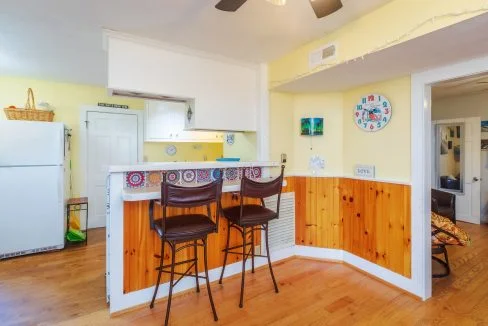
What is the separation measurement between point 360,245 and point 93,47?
3282 mm

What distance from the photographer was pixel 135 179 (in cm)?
213

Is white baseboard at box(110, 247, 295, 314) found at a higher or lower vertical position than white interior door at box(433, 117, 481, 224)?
lower

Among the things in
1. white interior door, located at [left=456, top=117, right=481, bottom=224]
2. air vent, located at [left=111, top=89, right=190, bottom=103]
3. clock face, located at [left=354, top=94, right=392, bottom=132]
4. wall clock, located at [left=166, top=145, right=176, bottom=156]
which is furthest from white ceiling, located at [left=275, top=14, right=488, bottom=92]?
white interior door, located at [left=456, top=117, right=481, bottom=224]

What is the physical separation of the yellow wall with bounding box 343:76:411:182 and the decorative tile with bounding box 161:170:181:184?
70.0 inches

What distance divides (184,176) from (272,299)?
4.23ft

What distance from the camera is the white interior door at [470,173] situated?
4363 millimetres

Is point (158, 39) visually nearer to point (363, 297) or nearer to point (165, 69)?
point (165, 69)

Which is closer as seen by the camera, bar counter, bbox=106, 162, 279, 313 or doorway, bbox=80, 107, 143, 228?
bar counter, bbox=106, 162, 279, 313

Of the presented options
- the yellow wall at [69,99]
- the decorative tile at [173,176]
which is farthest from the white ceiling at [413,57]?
the yellow wall at [69,99]

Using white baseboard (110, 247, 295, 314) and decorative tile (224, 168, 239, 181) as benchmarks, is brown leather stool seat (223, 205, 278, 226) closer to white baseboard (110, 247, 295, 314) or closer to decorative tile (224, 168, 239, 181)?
decorative tile (224, 168, 239, 181)

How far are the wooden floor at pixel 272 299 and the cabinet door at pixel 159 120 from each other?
6.56ft

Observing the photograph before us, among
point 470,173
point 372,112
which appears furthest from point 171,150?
point 470,173

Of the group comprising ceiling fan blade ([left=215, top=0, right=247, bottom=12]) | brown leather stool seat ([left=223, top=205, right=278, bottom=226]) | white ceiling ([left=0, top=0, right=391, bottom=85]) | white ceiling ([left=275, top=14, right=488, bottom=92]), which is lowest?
brown leather stool seat ([left=223, top=205, right=278, bottom=226])

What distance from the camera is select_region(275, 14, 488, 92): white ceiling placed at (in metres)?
1.52
